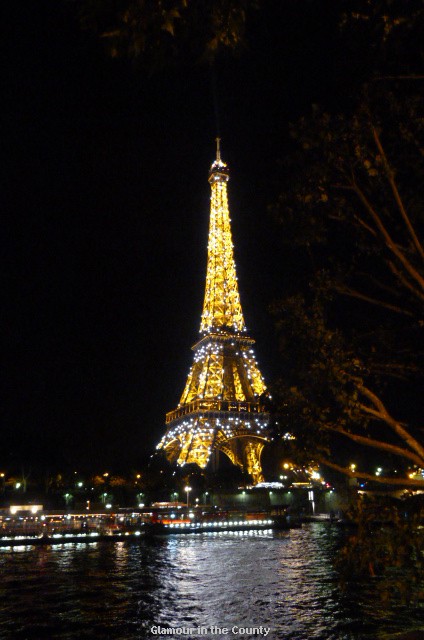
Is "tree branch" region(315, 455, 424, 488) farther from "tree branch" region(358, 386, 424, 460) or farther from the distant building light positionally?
the distant building light

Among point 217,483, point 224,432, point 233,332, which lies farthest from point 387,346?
point 233,332

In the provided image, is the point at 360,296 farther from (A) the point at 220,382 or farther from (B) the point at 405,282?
(A) the point at 220,382

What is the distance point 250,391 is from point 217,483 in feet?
52.2

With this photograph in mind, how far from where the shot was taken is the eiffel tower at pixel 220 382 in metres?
63.0

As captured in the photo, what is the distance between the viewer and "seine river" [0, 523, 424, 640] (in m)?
12.1

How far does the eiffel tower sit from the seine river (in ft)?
121

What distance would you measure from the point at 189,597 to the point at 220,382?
53.2 meters

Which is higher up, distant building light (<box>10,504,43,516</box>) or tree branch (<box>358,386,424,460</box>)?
tree branch (<box>358,386,424,460</box>)

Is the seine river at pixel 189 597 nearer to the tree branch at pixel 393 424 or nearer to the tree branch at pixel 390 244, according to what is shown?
the tree branch at pixel 393 424

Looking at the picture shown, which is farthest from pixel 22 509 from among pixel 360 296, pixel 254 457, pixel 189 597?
pixel 360 296

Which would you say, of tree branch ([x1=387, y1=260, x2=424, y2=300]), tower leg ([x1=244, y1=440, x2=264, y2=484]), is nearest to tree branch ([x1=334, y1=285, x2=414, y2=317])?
tree branch ([x1=387, y1=260, x2=424, y2=300])

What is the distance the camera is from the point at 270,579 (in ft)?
A: 59.3

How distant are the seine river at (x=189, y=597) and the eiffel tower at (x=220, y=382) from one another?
36736 millimetres

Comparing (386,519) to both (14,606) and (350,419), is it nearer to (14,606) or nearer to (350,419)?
(350,419)
